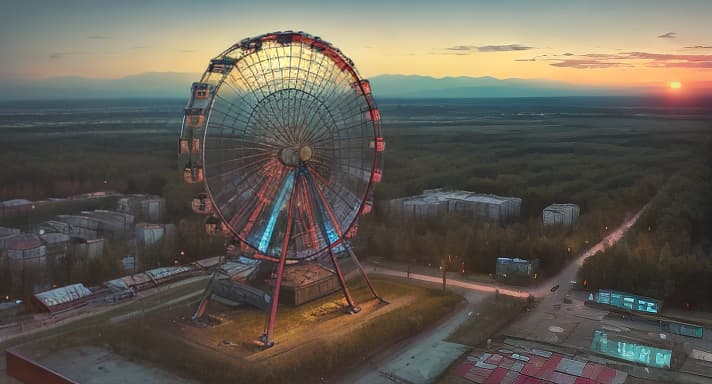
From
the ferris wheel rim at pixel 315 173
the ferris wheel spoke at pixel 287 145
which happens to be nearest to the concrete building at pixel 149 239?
the ferris wheel spoke at pixel 287 145

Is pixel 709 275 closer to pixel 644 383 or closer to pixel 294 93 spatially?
pixel 644 383

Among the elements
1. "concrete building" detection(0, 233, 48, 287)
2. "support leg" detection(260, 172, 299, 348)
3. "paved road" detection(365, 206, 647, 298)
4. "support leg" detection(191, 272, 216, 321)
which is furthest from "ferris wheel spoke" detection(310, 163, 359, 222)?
"concrete building" detection(0, 233, 48, 287)

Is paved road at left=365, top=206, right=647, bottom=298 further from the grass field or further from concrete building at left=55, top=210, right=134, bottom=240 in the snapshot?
concrete building at left=55, top=210, right=134, bottom=240

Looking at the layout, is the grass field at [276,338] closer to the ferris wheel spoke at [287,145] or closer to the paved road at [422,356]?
the paved road at [422,356]

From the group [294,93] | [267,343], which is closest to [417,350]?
[267,343]

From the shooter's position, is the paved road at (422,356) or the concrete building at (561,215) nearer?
the paved road at (422,356)
